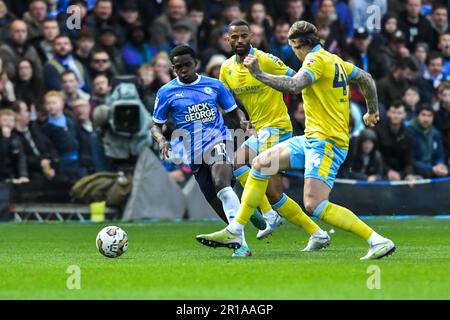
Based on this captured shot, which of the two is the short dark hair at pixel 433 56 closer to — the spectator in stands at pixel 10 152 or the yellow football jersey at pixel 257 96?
the spectator in stands at pixel 10 152

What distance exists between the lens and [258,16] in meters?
24.7

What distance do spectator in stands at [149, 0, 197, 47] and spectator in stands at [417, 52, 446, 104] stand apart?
4714 mm

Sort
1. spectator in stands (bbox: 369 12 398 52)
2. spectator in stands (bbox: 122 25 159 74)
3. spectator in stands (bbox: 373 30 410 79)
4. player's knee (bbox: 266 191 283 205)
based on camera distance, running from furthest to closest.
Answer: spectator in stands (bbox: 369 12 398 52)
spectator in stands (bbox: 373 30 410 79)
spectator in stands (bbox: 122 25 159 74)
player's knee (bbox: 266 191 283 205)

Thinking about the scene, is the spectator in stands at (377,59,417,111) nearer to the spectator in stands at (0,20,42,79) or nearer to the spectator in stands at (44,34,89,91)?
the spectator in stands at (44,34,89,91)

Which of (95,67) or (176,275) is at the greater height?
(95,67)

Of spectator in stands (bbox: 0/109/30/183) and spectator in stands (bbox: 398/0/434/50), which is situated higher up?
spectator in stands (bbox: 398/0/434/50)

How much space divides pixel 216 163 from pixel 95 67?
9382mm

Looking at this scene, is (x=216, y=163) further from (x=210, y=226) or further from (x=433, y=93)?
(x=433, y=93)

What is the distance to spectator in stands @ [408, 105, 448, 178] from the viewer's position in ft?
77.6

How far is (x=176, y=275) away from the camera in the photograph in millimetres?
11641

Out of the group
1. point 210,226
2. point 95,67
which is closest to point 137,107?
point 95,67

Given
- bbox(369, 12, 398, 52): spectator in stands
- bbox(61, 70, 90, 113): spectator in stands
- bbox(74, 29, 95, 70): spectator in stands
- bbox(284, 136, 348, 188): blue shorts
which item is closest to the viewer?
bbox(284, 136, 348, 188): blue shorts

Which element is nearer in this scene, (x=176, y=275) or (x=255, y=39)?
(x=176, y=275)

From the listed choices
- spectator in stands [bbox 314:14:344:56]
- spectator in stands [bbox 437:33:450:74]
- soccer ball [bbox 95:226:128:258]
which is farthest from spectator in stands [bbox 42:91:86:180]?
soccer ball [bbox 95:226:128:258]
